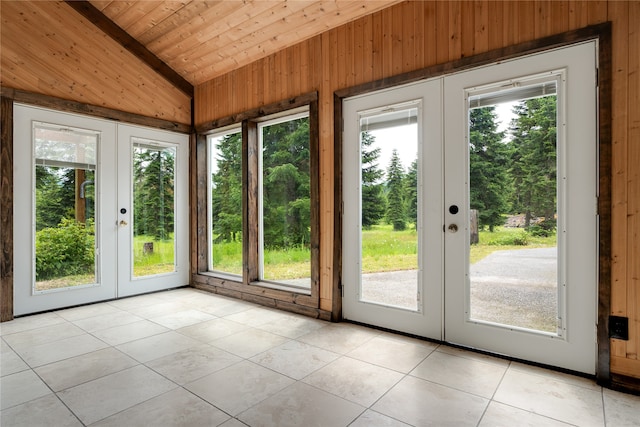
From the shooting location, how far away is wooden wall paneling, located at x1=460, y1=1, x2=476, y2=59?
99.5 inches

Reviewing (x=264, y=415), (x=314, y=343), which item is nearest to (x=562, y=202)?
(x=314, y=343)

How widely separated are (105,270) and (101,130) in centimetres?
166

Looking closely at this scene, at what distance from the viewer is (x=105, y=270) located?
13.1 feet

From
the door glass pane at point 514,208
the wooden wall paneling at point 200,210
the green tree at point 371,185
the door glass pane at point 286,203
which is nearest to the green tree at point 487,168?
the door glass pane at point 514,208

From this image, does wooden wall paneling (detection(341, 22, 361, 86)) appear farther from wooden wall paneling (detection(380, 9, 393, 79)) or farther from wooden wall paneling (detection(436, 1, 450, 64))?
wooden wall paneling (detection(436, 1, 450, 64))

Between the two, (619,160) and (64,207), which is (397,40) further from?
(64,207)

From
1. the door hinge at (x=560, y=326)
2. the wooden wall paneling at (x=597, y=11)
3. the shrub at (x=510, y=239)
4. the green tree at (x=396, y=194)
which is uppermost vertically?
the wooden wall paneling at (x=597, y=11)

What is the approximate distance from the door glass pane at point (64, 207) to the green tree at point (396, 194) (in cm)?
339

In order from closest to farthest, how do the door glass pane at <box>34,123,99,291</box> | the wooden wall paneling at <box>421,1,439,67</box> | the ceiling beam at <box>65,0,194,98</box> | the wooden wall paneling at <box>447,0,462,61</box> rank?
the wooden wall paneling at <box>447,0,462,61</box> → the wooden wall paneling at <box>421,1,439,67</box> → the door glass pane at <box>34,123,99,291</box> → the ceiling beam at <box>65,0,194,98</box>

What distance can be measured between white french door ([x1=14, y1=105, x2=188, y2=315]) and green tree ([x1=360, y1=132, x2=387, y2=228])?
283 cm

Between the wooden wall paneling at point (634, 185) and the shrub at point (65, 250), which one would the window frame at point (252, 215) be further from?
the wooden wall paneling at point (634, 185)

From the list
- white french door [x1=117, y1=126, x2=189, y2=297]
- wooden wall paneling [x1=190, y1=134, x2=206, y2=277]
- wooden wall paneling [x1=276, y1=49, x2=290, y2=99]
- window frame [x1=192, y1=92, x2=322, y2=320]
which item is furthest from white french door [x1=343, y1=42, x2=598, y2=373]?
white french door [x1=117, y1=126, x2=189, y2=297]

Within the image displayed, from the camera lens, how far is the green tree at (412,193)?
2861mm

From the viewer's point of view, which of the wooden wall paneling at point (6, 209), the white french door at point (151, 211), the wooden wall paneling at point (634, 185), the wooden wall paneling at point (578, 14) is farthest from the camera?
the white french door at point (151, 211)
